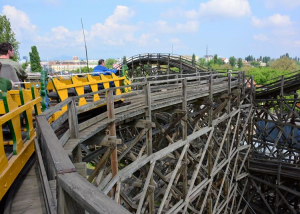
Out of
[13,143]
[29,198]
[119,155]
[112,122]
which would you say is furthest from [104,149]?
[29,198]

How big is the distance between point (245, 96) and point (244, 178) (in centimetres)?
350

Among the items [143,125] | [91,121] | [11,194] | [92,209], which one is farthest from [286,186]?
[92,209]

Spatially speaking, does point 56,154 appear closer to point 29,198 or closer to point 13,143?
point 29,198

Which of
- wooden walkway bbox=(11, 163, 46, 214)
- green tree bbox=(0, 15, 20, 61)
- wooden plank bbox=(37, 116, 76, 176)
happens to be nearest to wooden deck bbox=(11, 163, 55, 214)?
wooden walkway bbox=(11, 163, 46, 214)

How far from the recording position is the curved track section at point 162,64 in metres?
19.0

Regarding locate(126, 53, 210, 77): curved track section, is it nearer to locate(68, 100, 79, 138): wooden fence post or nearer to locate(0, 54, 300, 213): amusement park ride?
locate(0, 54, 300, 213): amusement park ride

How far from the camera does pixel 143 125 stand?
16.4 feet

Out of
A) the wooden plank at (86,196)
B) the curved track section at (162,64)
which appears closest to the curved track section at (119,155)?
the wooden plank at (86,196)

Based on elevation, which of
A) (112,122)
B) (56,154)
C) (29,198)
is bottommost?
(29,198)

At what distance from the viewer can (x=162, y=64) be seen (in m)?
21.2

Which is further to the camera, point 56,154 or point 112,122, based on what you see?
point 112,122

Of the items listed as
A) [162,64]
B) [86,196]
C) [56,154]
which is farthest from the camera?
[162,64]

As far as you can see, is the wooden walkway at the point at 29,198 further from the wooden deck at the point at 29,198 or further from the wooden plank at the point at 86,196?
the wooden plank at the point at 86,196

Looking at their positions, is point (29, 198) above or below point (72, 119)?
below
